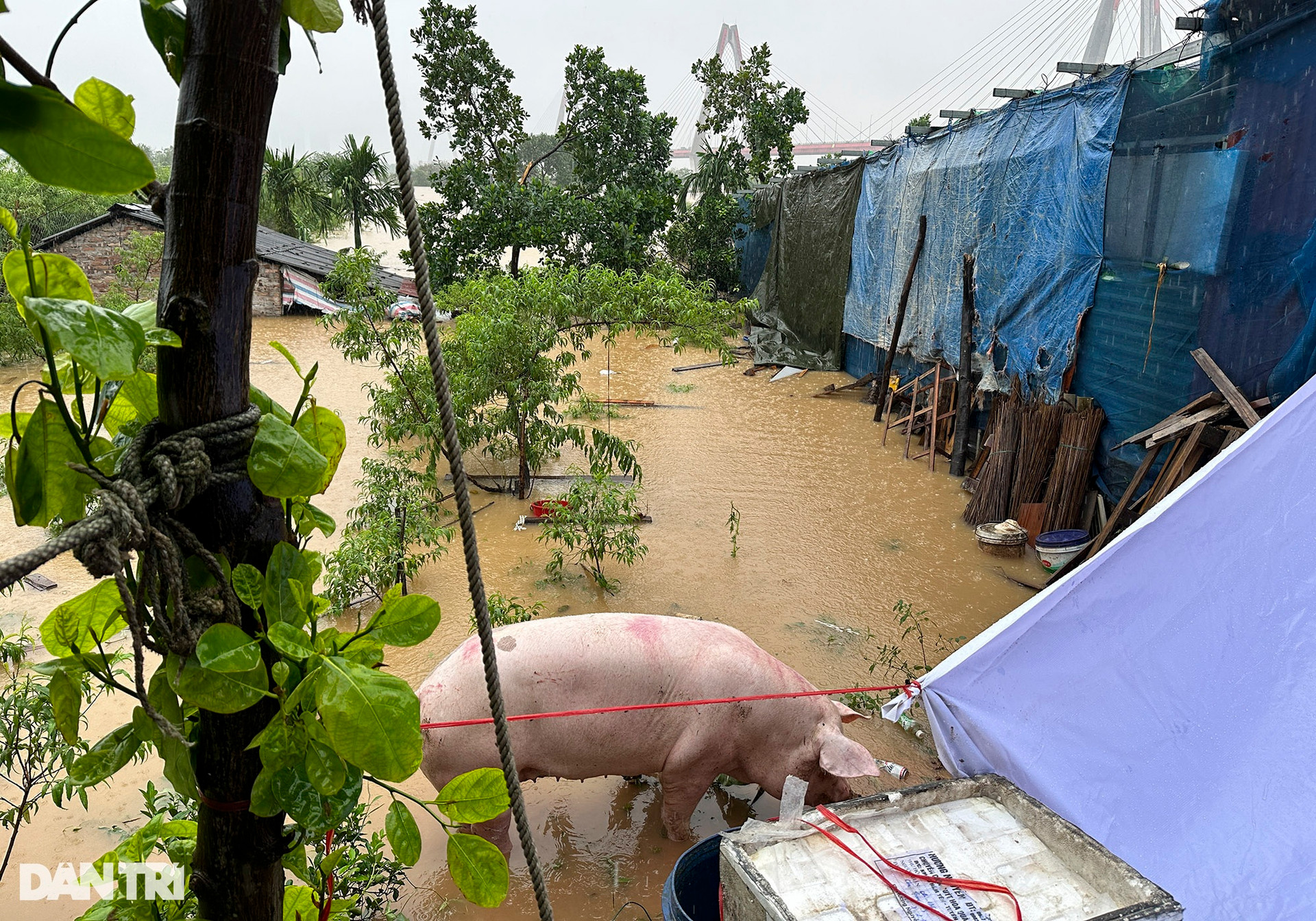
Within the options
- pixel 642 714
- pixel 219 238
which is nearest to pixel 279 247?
pixel 642 714

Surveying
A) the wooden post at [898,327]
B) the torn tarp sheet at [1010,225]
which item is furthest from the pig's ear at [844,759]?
the wooden post at [898,327]

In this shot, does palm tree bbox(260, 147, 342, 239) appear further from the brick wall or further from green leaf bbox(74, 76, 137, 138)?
green leaf bbox(74, 76, 137, 138)

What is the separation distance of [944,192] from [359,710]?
10.6 meters

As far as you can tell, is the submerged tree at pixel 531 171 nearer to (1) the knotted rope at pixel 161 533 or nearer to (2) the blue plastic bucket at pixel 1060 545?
(2) the blue plastic bucket at pixel 1060 545

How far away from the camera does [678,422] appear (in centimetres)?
1177

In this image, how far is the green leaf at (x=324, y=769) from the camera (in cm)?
116

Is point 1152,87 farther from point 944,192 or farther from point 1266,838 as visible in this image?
point 1266,838

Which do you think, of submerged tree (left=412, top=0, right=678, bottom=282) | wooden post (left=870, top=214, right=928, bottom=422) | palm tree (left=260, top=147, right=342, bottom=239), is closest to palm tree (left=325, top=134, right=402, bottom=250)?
palm tree (left=260, top=147, right=342, bottom=239)

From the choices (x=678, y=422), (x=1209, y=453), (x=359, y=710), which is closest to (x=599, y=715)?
(x=359, y=710)

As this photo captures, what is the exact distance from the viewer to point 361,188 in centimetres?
2438

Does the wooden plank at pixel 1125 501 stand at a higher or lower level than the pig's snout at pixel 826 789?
higher

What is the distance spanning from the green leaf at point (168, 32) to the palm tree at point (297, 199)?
79.7 feet

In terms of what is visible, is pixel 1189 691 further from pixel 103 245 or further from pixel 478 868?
pixel 103 245

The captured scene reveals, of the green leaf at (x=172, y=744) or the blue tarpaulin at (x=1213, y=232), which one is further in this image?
the blue tarpaulin at (x=1213, y=232)
